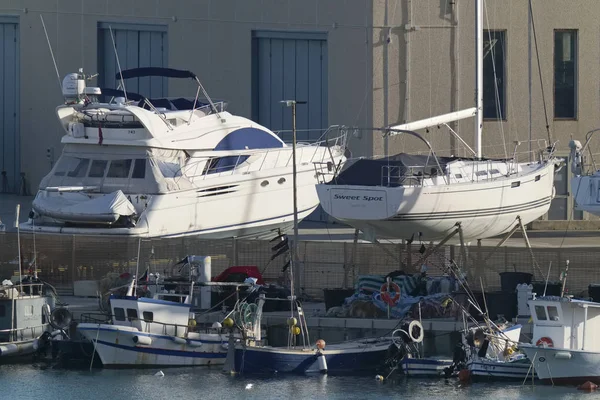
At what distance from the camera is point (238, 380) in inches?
1208

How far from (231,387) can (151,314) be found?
2410 millimetres

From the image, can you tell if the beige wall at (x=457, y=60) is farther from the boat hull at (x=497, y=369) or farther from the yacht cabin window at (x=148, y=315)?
the boat hull at (x=497, y=369)

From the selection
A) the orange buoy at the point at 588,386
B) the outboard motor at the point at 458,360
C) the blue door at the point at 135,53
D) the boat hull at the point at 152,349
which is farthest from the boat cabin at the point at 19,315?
the blue door at the point at 135,53

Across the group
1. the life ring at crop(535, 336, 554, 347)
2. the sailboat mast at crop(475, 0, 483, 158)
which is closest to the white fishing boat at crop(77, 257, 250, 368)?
the life ring at crop(535, 336, 554, 347)

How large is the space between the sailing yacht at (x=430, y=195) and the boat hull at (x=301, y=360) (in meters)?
5.34

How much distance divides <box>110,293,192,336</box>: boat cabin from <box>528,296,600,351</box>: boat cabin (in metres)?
6.39

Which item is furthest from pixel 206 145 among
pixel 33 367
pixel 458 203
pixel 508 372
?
pixel 508 372

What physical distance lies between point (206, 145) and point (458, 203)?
6620 mm

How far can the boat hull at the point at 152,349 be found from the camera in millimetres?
31609

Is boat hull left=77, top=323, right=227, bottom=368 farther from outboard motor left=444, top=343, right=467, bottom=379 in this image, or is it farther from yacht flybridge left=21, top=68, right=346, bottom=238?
yacht flybridge left=21, top=68, right=346, bottom=238

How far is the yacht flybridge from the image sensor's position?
125 feet

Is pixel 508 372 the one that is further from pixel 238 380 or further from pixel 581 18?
pixel 581 18

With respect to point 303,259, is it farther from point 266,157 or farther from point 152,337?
point 266,157

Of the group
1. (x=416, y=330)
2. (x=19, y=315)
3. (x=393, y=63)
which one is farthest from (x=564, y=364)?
(x=393, y=63)
